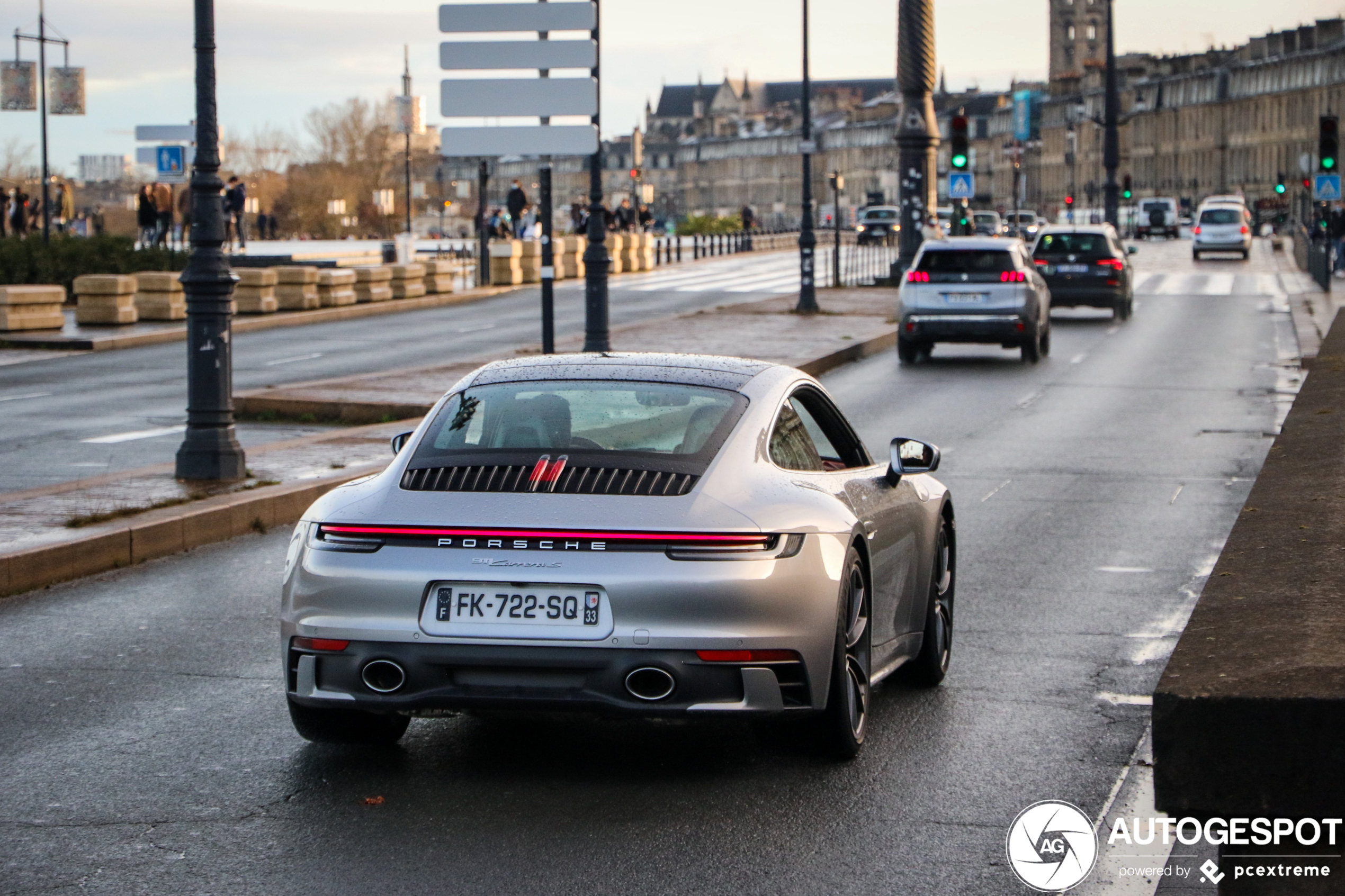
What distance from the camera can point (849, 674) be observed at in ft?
19.9

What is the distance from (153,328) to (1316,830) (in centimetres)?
2848

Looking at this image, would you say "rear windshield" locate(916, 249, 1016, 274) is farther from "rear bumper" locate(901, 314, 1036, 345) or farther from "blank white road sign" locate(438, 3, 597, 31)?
"blank white road sign" locate(438, 3, 597, 31)

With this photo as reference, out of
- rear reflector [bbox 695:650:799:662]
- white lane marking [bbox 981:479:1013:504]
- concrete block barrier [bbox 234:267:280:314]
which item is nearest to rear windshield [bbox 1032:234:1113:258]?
concrete block barrier [bbox 234:267:280:314]

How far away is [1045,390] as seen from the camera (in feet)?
72.2

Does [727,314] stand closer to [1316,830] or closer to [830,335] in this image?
[830,335]

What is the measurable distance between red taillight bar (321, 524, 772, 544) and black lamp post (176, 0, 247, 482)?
23.8ft

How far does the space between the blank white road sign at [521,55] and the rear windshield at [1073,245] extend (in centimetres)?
1696

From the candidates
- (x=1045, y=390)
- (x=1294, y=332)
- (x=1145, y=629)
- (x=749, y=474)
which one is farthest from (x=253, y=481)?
(x=1294, y=332)

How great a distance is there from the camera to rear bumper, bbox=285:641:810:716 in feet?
18.0

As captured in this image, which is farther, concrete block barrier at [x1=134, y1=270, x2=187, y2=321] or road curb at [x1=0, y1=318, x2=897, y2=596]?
concrete block barrier at [x1=134, y1=270, x2=187, y2=321]

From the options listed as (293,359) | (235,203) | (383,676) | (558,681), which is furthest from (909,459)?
(235,203)

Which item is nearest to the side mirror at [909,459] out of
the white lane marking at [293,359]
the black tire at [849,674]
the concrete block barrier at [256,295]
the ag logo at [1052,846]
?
the black tire at [849,674]

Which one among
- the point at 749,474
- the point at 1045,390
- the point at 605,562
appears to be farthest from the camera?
the point at 1045,390

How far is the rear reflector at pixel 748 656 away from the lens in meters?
5.53
